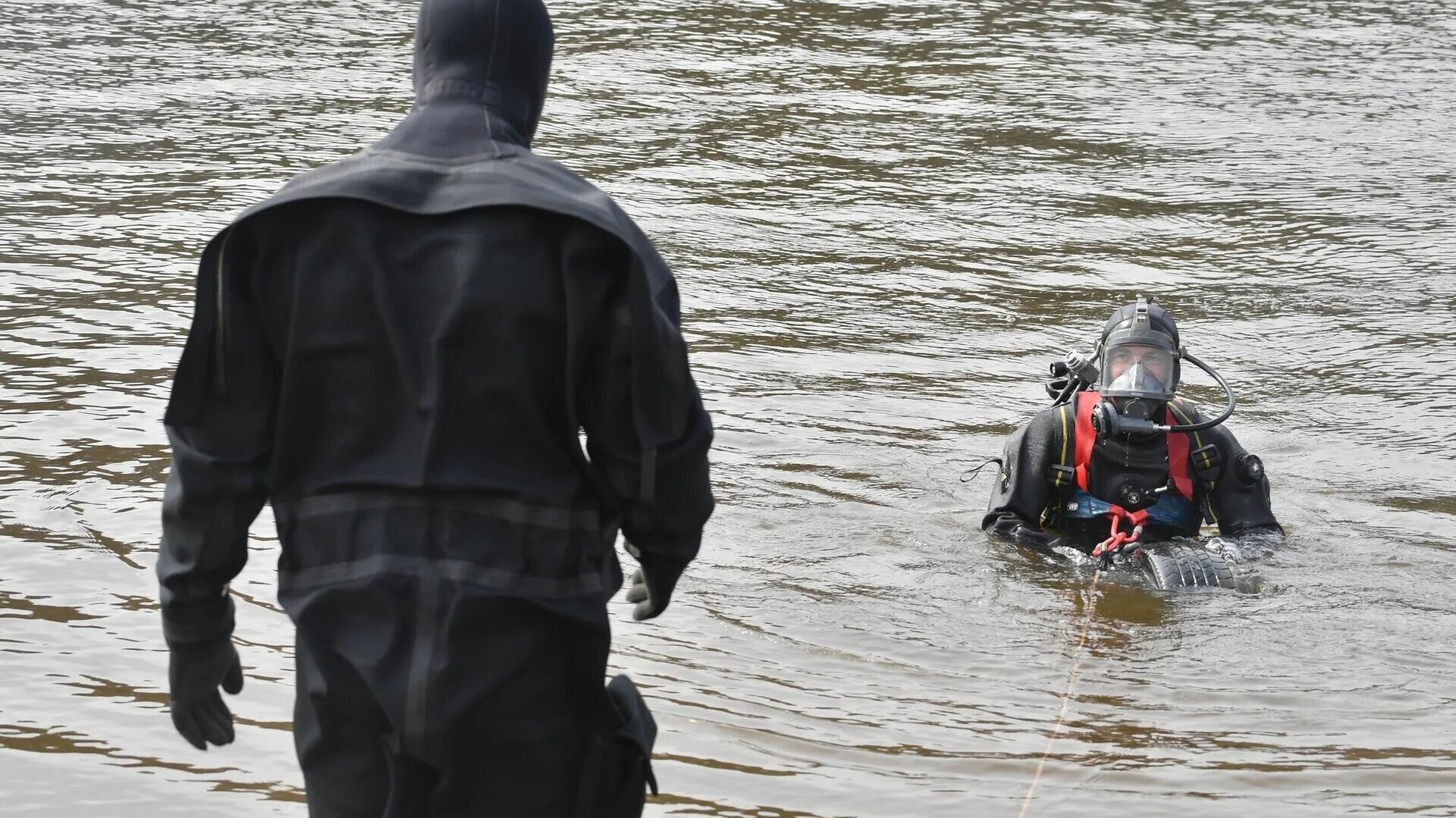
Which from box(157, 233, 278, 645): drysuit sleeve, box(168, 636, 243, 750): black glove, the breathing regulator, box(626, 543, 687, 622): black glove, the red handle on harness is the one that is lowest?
the red handle on harness

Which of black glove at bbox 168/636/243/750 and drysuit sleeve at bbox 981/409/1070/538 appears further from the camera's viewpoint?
A: drysuit sleeve at bbox 981/409/1070/538

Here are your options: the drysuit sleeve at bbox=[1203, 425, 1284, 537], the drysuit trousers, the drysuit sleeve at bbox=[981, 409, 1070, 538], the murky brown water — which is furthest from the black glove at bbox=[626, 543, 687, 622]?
the drysuit sleeve at bbox=[1203, 425, 1284, 537]

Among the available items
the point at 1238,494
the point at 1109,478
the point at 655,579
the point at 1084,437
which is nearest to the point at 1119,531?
the point at 1109,478

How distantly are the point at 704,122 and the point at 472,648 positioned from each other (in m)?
13.6

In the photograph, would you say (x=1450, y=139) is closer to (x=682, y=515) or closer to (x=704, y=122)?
(x=704, y=122)

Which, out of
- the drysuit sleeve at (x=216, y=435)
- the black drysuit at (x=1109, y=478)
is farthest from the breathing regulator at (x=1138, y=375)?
the drysuit sleeve at (x=216, y=435)

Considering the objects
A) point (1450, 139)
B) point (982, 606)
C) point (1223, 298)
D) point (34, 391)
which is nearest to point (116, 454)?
point (34, 391)

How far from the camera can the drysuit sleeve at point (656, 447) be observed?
2.54 meters

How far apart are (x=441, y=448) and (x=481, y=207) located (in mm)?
352

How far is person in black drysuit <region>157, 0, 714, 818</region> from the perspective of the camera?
252 centimetres

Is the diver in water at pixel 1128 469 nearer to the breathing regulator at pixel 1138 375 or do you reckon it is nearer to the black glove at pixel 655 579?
the breathing regulator at pixel 1138 375

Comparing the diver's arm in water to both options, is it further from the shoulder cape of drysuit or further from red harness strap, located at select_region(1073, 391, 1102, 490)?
red harness strap, located at select_region(1073, 391, 1102, 490)

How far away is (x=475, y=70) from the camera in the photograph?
273 cm

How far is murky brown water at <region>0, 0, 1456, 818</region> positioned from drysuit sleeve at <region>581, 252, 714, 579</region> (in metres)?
2.16
